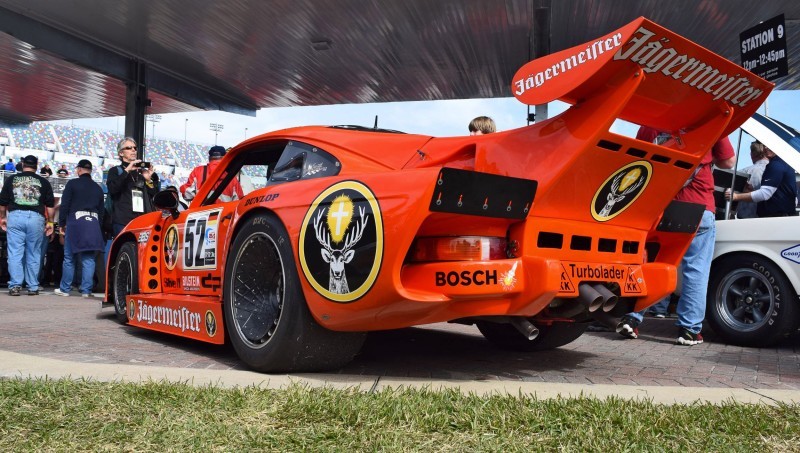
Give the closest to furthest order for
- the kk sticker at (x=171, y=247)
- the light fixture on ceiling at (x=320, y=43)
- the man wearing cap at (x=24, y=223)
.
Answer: the kk sticker at (x=171, y=247), the man wearing cap at (x=24, y=223), the light fixture on ceiling at (x=320, y=43)

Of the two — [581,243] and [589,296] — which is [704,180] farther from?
[589,296]

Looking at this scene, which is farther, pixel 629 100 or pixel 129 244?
pixel 129 244

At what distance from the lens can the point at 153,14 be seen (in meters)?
10.7

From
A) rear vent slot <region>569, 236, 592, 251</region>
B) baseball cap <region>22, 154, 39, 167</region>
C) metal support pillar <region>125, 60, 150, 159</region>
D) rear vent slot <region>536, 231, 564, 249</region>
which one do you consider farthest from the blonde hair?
metal support pillar <region>125, 60, 150, 159</region>

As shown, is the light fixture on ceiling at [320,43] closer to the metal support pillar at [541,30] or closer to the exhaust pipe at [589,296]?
the metal support pillar at [541,30]

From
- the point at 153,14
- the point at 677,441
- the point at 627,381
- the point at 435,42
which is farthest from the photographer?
the point at 435,42

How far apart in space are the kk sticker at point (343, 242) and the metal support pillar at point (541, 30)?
703 centimetres

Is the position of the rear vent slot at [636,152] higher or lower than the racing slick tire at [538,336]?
higher

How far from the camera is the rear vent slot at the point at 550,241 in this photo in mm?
3068

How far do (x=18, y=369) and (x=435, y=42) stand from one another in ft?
31.3

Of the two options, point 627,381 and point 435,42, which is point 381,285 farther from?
point 435,42

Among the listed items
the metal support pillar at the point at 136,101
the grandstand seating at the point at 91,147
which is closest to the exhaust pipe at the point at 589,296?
the metal support pillar at the point at 136,101

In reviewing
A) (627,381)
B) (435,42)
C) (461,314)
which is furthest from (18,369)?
(435,42)

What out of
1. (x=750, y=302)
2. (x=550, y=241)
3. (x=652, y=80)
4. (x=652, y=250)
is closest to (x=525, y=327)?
(x=550, y=241)
